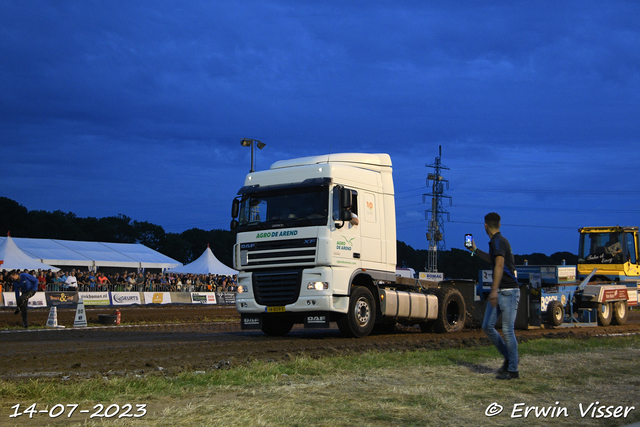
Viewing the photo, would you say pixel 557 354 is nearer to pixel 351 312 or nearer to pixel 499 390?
pixel 499 390

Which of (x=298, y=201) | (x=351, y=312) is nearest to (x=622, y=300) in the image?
(x=351, y=312)

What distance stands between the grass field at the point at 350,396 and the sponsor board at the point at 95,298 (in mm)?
24208

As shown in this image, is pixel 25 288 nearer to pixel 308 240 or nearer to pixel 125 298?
pixel 308 240

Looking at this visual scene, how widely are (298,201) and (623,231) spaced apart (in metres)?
13.6

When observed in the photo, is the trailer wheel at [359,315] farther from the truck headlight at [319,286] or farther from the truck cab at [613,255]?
the truck cab at [613,255]

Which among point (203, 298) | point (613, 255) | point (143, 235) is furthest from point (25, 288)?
point (143, 235)

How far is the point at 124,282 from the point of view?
37.7 meters

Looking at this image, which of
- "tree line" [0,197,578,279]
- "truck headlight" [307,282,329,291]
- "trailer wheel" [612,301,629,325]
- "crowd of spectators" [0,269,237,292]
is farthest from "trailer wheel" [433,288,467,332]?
"tree line" [0,197,578,279]

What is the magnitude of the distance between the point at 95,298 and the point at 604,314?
A: 23.0 meters

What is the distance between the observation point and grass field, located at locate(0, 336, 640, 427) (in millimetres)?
5250

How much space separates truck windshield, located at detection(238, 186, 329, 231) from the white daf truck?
22mm

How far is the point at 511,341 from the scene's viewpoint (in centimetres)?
754

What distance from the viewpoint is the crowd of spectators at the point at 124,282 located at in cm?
3281

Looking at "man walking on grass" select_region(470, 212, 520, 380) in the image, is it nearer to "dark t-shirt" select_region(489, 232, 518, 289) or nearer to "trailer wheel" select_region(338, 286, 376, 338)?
"dark t-shirt" select_region(489, 232, 518, 289)
